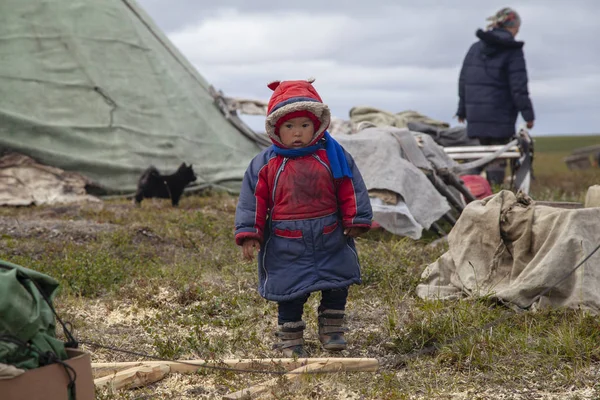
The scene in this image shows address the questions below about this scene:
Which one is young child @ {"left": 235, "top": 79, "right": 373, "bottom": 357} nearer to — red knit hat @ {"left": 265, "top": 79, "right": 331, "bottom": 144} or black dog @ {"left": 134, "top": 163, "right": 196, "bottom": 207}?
red knit hat @ {"left": 265, "top": 79, "right": 331, "bottom": 144}

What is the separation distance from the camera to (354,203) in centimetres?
437

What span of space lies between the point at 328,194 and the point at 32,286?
1.79m

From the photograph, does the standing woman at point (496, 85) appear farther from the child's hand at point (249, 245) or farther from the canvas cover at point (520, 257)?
the child's hand at point (249, 245)

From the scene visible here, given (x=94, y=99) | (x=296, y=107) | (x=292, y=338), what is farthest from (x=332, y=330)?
(x=94, y=99)

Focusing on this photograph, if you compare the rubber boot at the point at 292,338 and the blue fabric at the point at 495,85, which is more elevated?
the blue fabric at the point at 495,85

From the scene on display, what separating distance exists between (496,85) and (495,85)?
1 centimetres

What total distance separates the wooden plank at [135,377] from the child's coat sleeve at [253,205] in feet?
2.58

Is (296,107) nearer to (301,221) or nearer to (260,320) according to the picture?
(301,221)

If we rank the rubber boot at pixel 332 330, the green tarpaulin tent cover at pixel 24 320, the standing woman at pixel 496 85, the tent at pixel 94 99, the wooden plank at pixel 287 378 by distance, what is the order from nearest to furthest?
the green tarpaulin tent cover at pixel 24 320
the wooden plank at pixel 287 378
the rubber boot at pixel 332 330
the standing woman at pixel 496 85
the tent at pixel 94 99

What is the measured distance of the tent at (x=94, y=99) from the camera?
10789 mm

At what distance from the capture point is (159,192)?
33.2ft

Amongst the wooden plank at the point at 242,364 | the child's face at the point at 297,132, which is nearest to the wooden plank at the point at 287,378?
the wooden plank at the point at 242,364

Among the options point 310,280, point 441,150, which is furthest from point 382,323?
point 441,150

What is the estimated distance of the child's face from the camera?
14.3ft
